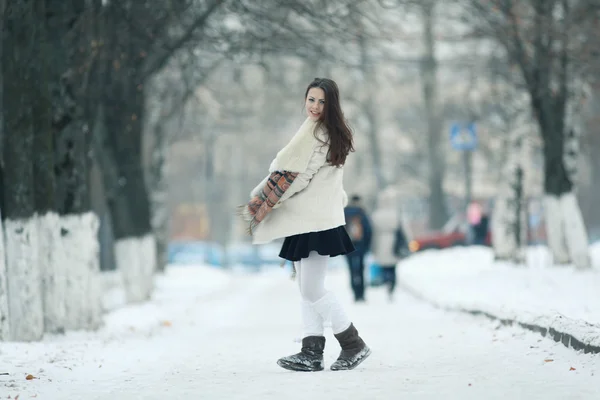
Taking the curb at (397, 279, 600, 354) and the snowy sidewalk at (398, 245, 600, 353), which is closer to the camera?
the curb at (397, 279, 600, 354)

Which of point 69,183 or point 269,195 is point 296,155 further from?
point 69,183

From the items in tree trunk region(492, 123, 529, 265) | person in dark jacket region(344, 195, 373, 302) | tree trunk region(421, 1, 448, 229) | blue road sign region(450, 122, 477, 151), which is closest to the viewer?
person in dark jacket region(344, 195, 373, 302)

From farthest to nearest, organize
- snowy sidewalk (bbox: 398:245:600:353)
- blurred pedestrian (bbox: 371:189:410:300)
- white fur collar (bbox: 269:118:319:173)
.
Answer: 1. blurred pedestrian (bbox: 371:189:410:300)
2. snowy sidewalk (bbox: 398:245:600:353)
3. white fur collar (bbox: 269:118:319:173)

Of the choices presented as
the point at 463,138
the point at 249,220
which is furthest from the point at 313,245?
the point at 463,138

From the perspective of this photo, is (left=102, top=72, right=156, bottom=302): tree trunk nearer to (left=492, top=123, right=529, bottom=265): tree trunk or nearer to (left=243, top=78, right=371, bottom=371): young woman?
(left=492, top=123, right=529, bottom=265): tree trunk

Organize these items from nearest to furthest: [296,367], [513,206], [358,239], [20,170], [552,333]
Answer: [296,367], [552,333], [20,170], [358,239], [513,206]

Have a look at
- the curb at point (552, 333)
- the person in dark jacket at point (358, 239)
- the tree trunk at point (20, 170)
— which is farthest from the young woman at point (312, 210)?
the person in dark jacket at point (358, 239)

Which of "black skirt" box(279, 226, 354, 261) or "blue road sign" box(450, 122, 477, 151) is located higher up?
"blue road sign" box(450, 122, 477, 151)

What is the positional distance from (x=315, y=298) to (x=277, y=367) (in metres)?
0.90

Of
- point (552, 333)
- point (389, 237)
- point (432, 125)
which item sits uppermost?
point (432, 125)

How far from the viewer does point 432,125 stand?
39.7 metres

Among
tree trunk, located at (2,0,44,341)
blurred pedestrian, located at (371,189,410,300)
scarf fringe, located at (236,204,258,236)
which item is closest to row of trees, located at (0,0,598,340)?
tree trunk, located at (2,0,44,341)

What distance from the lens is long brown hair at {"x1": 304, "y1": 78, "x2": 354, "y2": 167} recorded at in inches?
303

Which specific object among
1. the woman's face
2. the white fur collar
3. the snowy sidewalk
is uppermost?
the woman's face
